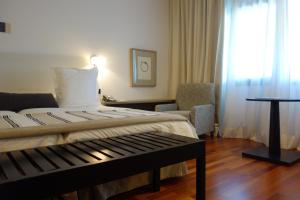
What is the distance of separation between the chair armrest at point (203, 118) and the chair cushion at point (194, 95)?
0.55 ft

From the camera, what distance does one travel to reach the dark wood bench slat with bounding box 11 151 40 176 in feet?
3.28

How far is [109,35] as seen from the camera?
3980mm

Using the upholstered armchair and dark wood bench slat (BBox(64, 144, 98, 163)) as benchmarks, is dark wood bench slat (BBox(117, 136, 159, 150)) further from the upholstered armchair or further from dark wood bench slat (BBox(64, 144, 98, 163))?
the upholstered armchair

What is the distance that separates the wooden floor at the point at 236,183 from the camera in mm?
1876

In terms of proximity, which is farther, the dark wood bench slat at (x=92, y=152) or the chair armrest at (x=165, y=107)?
the chair armrest at (x=165, y=107)

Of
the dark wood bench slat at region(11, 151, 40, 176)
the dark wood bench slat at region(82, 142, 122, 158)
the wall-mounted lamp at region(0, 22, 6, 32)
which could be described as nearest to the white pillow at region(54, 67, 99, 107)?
the wall-mounted lamp at region(0, 22, 6, 32)

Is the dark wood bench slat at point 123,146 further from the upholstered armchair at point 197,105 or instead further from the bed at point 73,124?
the upholstered armchair at point 197,105

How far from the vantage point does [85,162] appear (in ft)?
3.73

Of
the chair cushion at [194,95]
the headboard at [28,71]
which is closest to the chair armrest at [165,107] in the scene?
the chair cushion at [194,95]

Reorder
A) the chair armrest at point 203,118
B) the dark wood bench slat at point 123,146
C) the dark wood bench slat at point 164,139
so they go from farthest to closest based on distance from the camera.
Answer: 1. the chair armrest at point 203,118
2. the dark wood bench slat at point 164,139
3. the dark wood bench slat at point 123,146

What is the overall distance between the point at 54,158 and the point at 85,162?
0.58ft

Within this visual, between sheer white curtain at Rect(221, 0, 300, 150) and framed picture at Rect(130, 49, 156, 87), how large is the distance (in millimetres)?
1259

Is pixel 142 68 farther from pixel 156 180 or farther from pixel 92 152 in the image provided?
pixel 92 152

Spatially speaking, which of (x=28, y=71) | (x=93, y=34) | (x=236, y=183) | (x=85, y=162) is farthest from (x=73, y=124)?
(x=93, y=34)
